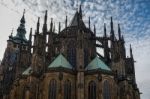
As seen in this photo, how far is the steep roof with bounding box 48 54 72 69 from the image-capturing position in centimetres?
4368

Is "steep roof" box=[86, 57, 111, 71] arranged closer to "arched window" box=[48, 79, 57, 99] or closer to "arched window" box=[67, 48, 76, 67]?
"arched window" box=[67, 48, 76, 67]

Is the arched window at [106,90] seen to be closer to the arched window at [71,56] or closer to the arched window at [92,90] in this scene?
the arched window at [92,90]

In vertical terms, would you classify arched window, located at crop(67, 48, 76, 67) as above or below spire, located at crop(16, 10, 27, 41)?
below

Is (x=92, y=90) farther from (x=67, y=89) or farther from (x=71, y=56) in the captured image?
(x=71, y=56)

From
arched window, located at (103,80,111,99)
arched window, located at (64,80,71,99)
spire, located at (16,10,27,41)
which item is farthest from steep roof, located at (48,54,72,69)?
spire, located at (16,10,27,41)

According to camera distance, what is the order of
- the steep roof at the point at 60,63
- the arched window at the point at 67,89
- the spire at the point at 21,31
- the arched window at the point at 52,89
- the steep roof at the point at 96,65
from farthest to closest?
the spire at the point at 21,31 < the steep roof at the point at 96,65 < the steep roof at the point at 60,63 < the arched window at the point at 67,89 < the arched window at the point at 52,89

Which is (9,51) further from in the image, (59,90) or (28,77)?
(59,90)

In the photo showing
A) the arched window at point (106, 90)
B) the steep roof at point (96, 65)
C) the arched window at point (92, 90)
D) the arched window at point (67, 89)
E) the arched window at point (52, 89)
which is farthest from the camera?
the steep roof at point (96, 65)

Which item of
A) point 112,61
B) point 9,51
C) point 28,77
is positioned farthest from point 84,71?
point 9,51

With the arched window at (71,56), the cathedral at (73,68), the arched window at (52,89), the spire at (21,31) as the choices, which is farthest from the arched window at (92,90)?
the spire at (21,31)

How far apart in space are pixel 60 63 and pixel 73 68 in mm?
2333

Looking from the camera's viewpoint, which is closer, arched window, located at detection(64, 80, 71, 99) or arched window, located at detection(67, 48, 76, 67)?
arched window, located at detection(64, 80, 71, 99)

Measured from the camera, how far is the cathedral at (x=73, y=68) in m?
41.7

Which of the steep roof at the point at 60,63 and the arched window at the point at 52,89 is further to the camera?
the steep roof at the point at 60,63
